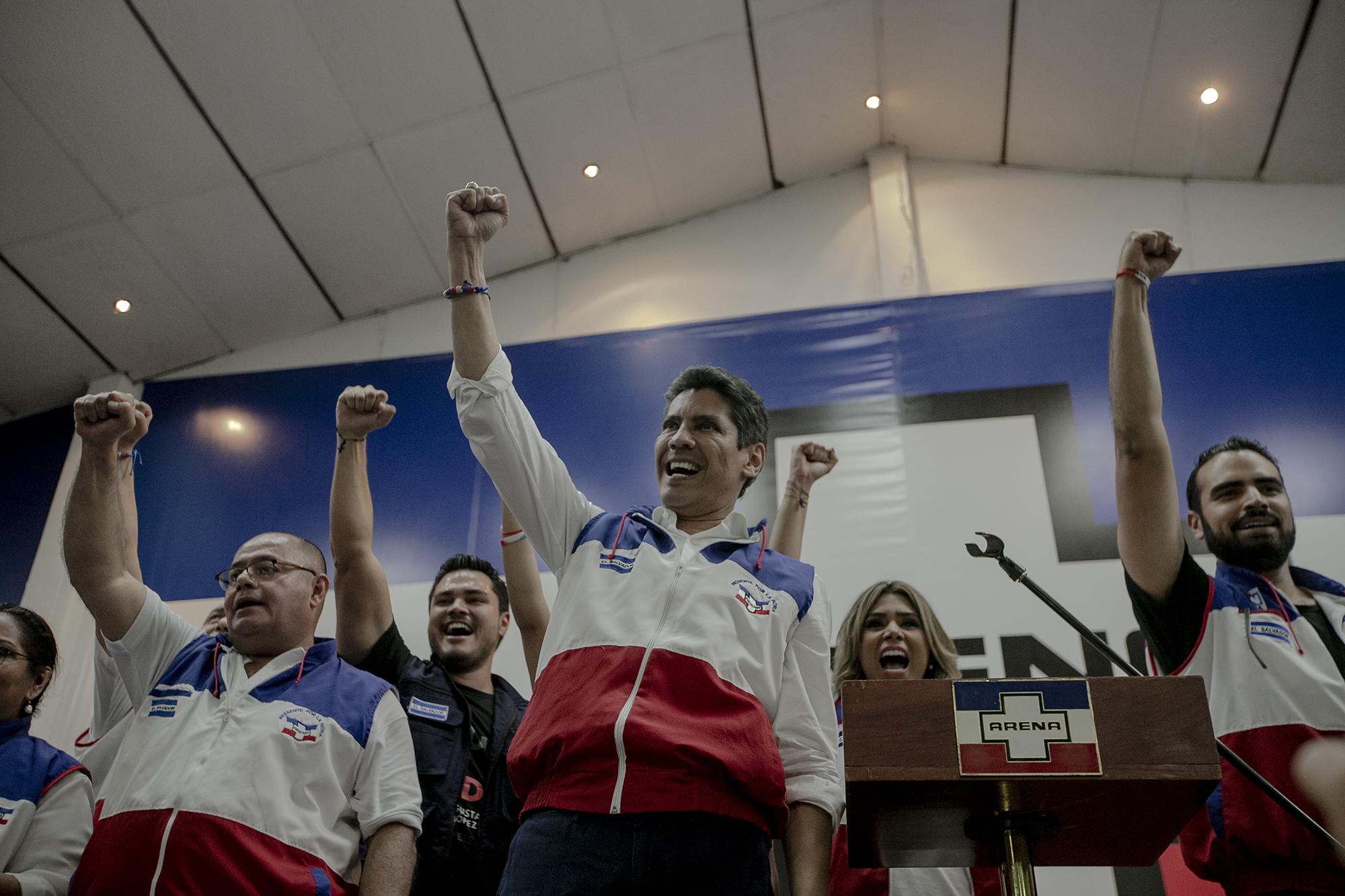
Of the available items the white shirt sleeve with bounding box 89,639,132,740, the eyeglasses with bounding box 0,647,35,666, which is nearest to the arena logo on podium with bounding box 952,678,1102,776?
the white shirt sleeve with bounding box 89,639,132,740

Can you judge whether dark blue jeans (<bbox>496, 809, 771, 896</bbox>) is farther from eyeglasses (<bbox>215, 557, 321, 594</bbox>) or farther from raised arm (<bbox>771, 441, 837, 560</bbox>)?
raised arm (<bbox>771, 441, 837, 560</bbox>)

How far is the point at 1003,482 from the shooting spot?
333 cm

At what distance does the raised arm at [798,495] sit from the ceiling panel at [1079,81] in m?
2.22

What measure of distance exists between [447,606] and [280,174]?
212 centimetres

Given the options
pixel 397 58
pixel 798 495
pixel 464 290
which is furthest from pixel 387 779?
pixel 397 58

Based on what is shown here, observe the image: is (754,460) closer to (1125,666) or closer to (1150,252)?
(1125,666)

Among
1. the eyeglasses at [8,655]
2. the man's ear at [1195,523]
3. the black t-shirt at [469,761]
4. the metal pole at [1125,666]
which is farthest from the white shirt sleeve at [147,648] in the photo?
the man's ear at [1195,523]

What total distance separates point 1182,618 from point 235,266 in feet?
12.0

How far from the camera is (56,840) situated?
6.22ft

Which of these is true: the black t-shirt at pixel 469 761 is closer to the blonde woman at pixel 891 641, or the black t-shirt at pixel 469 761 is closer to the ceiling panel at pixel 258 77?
the blonde woman at pixel 891 641

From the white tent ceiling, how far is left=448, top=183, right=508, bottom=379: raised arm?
2.32 meters

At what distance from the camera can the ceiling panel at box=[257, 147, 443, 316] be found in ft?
13.2

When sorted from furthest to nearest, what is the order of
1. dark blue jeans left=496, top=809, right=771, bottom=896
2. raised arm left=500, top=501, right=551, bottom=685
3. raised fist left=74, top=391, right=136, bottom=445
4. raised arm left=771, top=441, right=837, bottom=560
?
raised arm left=771, top=441, right=837, bottom=560 → raised arm left=500, top=501, right=551, bottom=685 → raised fist left=74, top=391, right=136, bottom=445 → dark blue jeans left=496, top=809, right=771, bottom=896

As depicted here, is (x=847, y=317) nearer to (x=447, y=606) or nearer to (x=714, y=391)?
(x=447, y=606)
